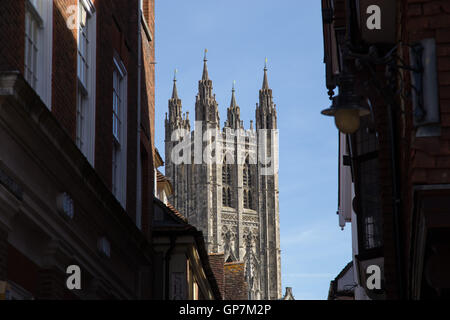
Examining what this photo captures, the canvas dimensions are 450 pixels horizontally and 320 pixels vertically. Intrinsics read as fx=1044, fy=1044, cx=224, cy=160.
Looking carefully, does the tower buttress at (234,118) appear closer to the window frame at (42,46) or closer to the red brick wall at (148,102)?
the red brick wall at (148,102)

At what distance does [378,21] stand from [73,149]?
3950mm

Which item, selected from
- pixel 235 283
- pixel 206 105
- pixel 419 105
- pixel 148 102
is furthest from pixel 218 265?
pixel 206 105

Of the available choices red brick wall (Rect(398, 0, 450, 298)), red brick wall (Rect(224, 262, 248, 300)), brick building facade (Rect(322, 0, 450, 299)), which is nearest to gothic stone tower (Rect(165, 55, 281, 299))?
red brick wall (Rect(224, 262, 248, 300))

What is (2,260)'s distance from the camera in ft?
34.3

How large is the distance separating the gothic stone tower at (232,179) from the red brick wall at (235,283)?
70407 millimetres

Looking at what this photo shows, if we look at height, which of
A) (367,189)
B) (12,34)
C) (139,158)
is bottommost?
(367,189)

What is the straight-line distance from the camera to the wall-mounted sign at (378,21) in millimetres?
11812

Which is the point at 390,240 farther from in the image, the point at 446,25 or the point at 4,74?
the point at 4,74

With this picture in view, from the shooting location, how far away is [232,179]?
116 meters

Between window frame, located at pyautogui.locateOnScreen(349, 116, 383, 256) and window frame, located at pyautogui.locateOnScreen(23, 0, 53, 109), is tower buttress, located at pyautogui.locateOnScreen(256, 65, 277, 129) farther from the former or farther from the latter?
window frame, located at pyautogui.locateOnScreen(23, 0, 53, 109)

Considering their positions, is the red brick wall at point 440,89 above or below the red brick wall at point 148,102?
below

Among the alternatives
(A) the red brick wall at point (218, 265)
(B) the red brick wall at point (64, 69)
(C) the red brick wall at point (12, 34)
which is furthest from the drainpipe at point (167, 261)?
(A) the red brick wall at point (218, 265)

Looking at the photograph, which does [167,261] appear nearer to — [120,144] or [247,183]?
[120,144]

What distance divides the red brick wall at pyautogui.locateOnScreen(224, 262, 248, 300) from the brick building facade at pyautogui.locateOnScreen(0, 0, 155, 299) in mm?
16736
